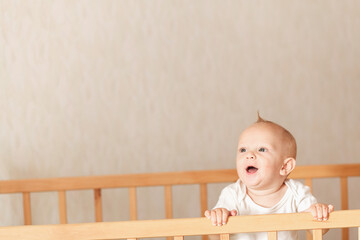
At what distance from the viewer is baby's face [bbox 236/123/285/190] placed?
1.31 m

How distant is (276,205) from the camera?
1.37m

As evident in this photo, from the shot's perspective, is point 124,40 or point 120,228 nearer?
point 120,228

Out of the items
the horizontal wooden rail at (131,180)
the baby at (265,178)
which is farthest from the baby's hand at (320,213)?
the horizontal wooden rail at (131,180)

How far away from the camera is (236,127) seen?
209cm

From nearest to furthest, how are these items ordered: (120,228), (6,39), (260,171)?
1. (120,228)
2. (260,171)
3. (6,39)

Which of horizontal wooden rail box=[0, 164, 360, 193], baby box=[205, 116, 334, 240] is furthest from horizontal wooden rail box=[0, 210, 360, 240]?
horizontal wooden rail box=[0, 164, 360, 193]

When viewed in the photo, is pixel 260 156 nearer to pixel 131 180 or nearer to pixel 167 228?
pixel 167 228

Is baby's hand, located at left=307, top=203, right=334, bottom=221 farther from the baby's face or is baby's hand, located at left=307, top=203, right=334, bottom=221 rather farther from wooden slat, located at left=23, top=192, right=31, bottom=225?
wooden slat, located at left=23, top=192, right=31, bottom=225

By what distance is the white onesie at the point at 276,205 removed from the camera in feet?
4.45

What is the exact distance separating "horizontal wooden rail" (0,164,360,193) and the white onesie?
0.31 metres

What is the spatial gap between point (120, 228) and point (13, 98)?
1.06 m

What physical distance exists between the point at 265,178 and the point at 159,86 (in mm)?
819

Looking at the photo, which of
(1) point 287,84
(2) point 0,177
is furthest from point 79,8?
(1) point 287,84

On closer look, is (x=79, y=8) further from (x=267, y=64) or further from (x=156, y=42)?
(x=267, y=64)
